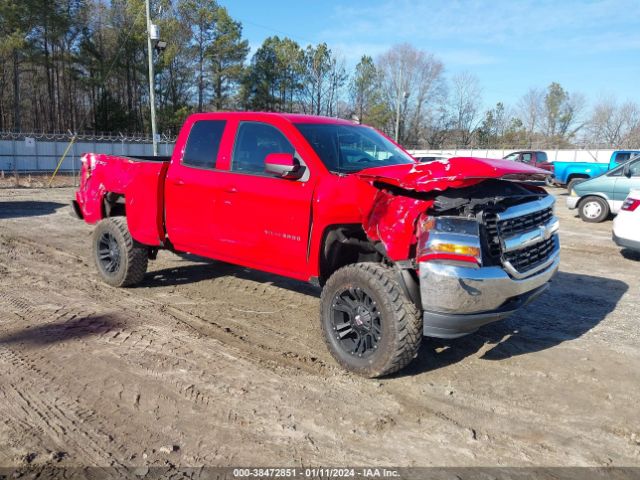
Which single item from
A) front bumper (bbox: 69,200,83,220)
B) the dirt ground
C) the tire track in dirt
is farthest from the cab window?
front bumper (bbox: 69,200,83,220)

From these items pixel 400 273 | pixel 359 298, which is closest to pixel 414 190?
pixel 400 273

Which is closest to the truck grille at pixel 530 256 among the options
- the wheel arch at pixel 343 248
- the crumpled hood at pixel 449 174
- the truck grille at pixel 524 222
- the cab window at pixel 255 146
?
the truck grille at pixel 524 222

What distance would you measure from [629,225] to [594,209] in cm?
517

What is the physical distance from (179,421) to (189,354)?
41.4 inches

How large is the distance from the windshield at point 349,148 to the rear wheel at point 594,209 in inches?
373

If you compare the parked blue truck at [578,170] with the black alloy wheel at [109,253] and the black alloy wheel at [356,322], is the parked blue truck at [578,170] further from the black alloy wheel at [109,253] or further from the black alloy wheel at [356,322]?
the black alloy wheel at [356,322]

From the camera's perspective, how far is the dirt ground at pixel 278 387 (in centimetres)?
294

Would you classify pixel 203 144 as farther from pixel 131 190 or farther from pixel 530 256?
pixel 530 256

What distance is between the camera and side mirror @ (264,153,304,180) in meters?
4.15

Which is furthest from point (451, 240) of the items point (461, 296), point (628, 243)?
point (628, 243)

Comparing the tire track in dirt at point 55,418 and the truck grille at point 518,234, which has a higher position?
the truck grille at point 518,234

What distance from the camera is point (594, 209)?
12680 millimetres

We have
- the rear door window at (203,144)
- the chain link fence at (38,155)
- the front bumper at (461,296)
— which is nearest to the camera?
the front bumper at (461,296)

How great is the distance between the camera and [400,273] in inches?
143
